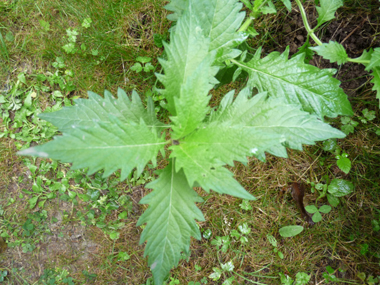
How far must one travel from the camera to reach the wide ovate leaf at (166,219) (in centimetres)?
182

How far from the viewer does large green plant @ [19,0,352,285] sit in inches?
60.2

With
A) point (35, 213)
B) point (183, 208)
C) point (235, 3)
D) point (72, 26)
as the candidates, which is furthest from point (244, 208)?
point (72, 26)

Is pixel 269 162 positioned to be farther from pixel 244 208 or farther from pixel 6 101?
pixel 6 101

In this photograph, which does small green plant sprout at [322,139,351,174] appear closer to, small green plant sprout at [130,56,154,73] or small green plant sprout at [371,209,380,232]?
small green plant sprout at [371,209,380,232]

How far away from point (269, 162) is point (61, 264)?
269 cm

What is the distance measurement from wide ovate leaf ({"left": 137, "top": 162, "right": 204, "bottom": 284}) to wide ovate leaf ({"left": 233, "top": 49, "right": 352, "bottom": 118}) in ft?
3.66

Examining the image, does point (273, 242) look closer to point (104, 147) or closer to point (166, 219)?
point (166, 219)

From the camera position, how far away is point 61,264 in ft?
10.5

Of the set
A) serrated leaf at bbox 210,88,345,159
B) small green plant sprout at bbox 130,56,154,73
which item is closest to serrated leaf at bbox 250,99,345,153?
serrated leaf at bbox 210,88,345,159

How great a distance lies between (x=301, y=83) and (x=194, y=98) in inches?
41.8

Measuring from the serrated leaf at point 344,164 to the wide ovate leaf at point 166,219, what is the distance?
1.92 meters

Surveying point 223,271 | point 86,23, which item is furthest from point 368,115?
point 86,23

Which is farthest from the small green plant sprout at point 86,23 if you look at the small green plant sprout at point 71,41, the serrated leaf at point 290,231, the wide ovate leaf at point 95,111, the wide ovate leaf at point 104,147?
the serrated leaf at point 290,231

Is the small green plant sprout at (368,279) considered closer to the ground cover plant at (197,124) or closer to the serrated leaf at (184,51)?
the ground cover plant at (197,124)
